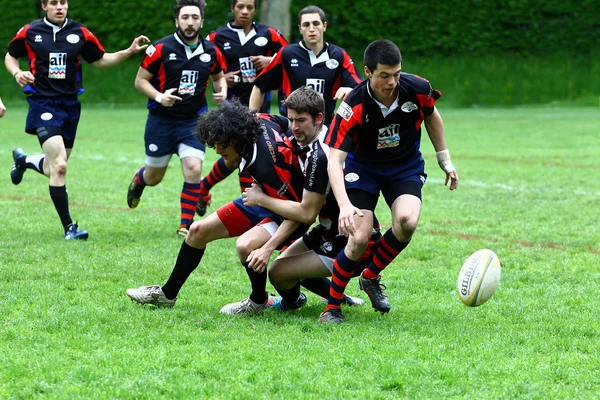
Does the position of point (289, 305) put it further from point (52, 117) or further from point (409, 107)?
point (52, 117)

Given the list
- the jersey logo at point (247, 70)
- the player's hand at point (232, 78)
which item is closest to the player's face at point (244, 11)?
the jersey logo at point (247, 70)

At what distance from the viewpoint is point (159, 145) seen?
796cm

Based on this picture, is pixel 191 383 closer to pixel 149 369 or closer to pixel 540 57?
pixel 149 369

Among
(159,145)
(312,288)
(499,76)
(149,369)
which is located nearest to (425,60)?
(499,76)

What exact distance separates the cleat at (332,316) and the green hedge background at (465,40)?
2279 centimetres

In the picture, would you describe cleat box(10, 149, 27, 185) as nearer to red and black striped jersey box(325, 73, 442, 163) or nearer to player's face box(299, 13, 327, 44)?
player's face box(299, 13, 327, 44)

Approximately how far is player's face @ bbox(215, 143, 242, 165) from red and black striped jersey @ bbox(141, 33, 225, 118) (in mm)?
3201

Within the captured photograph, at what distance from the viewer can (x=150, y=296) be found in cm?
512

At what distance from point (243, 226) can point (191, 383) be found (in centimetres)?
155

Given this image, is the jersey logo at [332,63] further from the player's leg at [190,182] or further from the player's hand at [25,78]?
the player's hand at [25,78]

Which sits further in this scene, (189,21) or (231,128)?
(189,21)

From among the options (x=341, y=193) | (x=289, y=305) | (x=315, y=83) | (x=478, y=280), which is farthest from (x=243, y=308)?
(x=315, y=83)

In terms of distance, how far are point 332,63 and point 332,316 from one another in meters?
3.08

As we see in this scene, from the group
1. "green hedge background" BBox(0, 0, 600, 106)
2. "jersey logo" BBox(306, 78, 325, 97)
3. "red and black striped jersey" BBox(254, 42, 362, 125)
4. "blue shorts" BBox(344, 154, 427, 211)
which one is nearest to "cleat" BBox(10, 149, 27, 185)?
"red and black striped jersey" BBox(254, 42, 362, 125)
